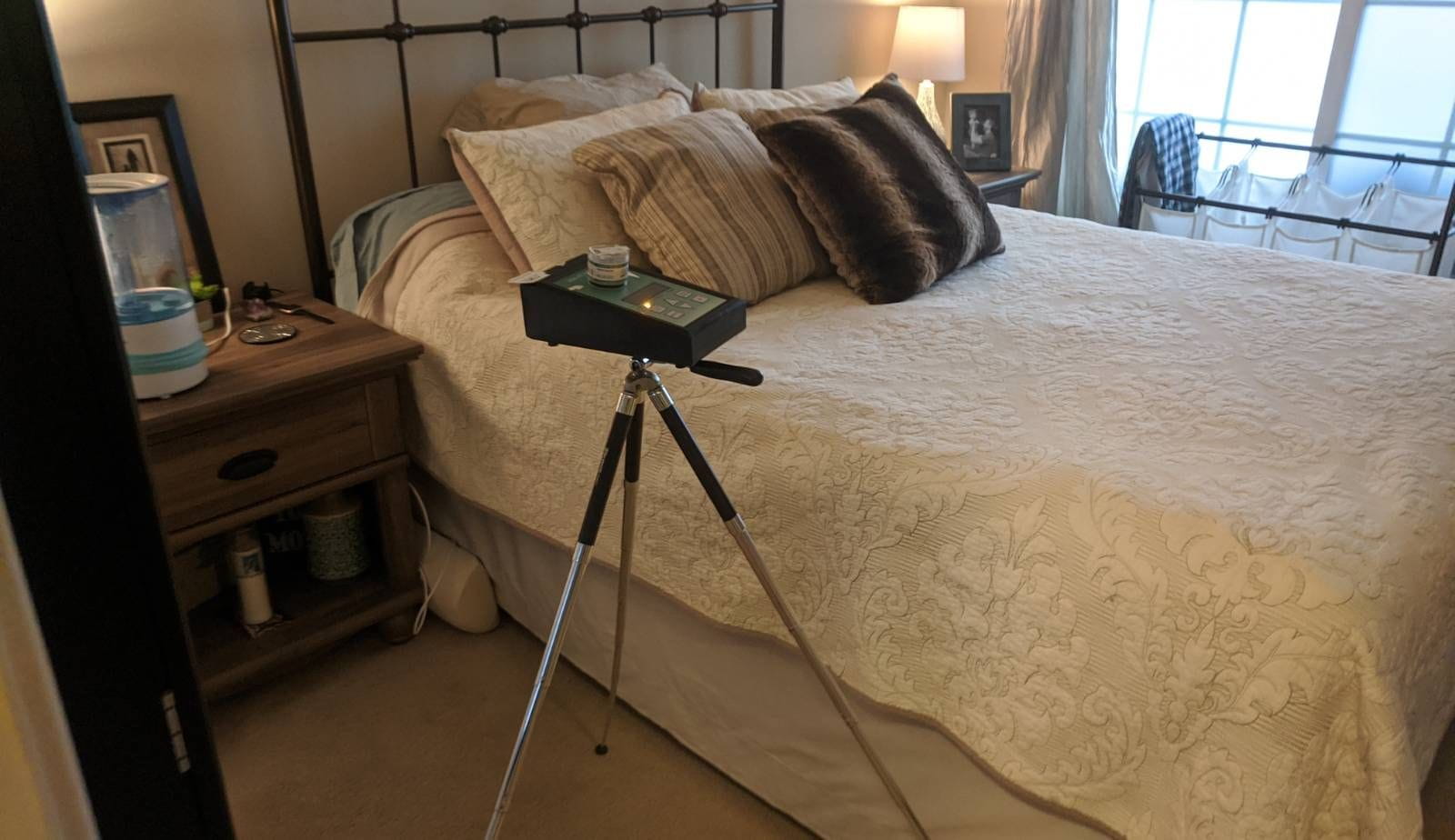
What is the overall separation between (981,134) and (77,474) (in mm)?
3104

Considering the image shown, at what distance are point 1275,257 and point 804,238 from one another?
3.68 ft

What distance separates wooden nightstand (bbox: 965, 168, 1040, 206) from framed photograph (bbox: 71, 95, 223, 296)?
209 centimetres

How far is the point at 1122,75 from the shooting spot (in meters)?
3.55

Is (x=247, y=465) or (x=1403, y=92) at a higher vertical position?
(x=1403, y=92)

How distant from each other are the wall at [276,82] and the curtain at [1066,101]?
58.0 inches

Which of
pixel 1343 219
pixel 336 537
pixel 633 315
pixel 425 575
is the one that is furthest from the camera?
pixel 1343 219

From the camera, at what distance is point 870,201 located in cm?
206

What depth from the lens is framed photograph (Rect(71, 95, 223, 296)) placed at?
186 cm

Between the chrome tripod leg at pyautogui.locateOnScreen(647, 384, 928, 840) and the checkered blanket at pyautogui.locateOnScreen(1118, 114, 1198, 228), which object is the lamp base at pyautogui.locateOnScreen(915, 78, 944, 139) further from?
the chrome tripod leg at pyautogui.locateOnScreen(647, 384, 928, 840)

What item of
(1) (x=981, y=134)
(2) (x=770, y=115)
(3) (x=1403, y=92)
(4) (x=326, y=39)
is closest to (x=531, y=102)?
(4) (x=326, y=39)

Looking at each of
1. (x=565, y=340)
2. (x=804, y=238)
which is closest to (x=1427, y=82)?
(x=804, y=238)

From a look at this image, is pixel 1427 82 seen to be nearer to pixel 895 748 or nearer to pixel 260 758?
pixel 895 748

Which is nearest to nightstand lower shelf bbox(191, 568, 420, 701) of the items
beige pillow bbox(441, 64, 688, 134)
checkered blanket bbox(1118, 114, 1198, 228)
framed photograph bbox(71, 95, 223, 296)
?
framed photograph bbox(71, 95, 223, 296)

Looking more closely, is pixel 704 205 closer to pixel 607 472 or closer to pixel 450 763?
pixel 607 472
